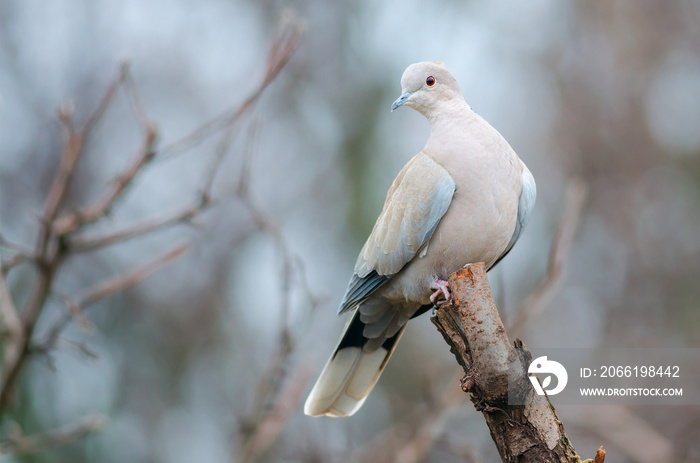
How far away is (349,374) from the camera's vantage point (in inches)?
135

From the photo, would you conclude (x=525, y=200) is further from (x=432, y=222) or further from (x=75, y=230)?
(x=75, y=230)

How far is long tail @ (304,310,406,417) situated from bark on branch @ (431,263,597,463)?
45.3 inches

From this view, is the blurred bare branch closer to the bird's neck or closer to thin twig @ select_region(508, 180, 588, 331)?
the bird's neck

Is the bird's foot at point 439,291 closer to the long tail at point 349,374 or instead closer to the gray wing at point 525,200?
the gray wing at point 525,200

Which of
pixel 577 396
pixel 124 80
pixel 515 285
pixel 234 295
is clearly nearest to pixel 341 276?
pixel 234 295

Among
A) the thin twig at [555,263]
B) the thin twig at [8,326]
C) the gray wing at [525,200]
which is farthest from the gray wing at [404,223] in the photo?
the thin twig at [8,326]

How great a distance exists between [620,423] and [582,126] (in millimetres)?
4231

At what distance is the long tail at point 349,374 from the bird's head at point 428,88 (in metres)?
1.07

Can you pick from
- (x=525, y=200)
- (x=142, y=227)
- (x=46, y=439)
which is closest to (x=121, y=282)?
(x=142, y=227)

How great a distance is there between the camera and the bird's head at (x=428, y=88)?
314 cm

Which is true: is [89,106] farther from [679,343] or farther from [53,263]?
[679,343]

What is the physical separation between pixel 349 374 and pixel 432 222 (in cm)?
100

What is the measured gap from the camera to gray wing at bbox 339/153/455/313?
2.88 m

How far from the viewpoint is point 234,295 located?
7.48 m
